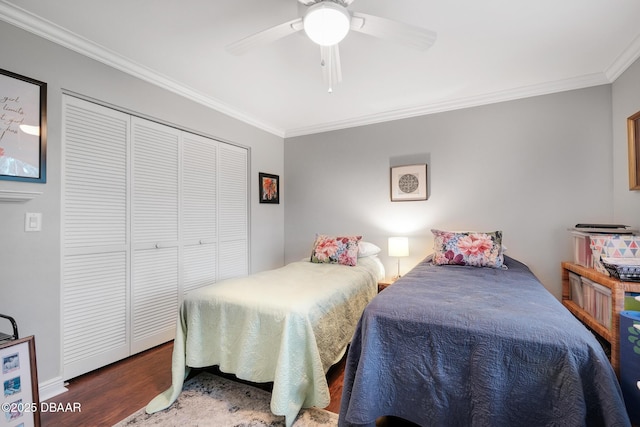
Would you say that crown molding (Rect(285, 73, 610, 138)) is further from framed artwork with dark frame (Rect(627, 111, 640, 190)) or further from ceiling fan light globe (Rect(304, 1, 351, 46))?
ceiling fan light globe (Rect(304, 1, 351, 46))

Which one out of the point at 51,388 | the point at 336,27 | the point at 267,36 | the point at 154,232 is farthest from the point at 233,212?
the point at 336,27

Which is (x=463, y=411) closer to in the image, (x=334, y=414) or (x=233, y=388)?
(x=334, y=414)

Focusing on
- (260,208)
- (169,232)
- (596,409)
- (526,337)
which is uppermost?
(260,208)

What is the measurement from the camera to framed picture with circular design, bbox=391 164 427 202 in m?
3.13

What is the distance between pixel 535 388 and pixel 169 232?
2.78 metres

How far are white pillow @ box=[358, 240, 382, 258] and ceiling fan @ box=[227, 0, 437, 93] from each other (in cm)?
203

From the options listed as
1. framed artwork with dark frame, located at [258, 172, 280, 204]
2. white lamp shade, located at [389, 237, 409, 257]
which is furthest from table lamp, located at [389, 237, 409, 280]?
framed artwork with dark frame, located at [258, 172, 280, 204]

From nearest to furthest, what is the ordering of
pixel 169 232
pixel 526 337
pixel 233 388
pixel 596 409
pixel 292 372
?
1. pixel 596 409
2. pixel 526 337
3. pixel 292 372
4. pixel 233 388
5. pixel 169 232

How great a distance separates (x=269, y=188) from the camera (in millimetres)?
3777

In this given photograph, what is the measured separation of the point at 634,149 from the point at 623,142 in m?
0.23

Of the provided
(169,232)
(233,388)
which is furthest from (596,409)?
(169,232)

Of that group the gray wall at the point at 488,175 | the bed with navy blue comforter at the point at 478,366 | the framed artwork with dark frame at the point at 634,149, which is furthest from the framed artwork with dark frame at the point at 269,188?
the framed artwork with dark frame at the point at 634,149

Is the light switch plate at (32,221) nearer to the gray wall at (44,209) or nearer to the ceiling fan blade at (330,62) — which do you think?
the gray wall at (44,209)

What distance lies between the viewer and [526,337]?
3.62 feet
